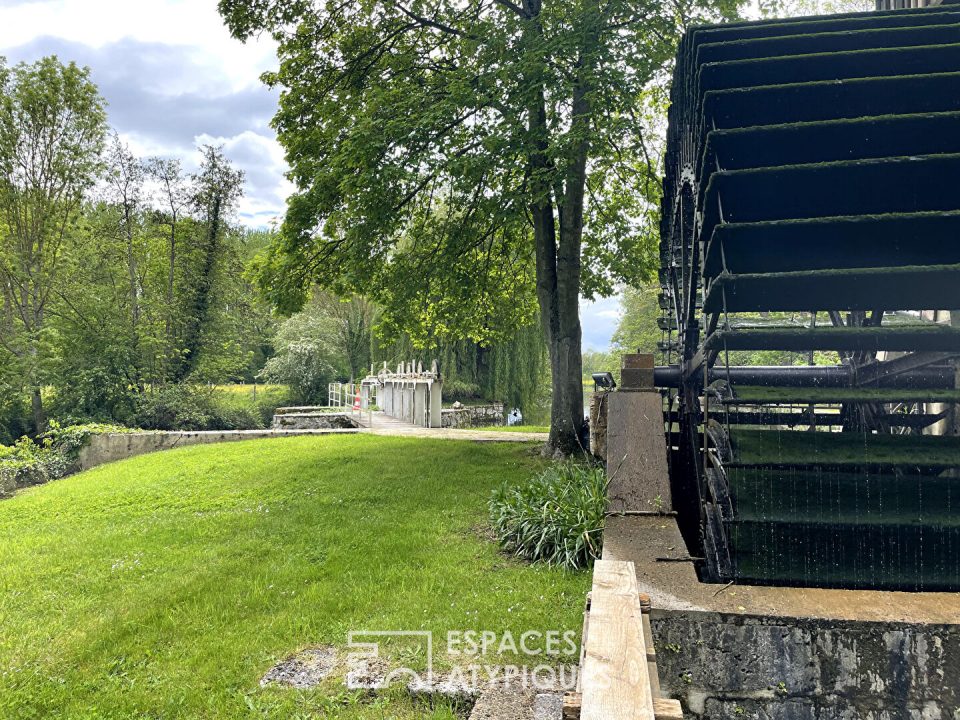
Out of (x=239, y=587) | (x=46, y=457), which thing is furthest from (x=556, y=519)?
(x=46, y=457)

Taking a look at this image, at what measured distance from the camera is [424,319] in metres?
11.4

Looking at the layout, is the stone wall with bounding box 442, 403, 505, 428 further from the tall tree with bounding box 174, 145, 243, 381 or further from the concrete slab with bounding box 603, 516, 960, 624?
the concrete slab with bounding box 603, 516, 960, 624

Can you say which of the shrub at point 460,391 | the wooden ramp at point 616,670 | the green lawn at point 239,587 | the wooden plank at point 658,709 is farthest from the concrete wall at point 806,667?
the shrub at point 460,391

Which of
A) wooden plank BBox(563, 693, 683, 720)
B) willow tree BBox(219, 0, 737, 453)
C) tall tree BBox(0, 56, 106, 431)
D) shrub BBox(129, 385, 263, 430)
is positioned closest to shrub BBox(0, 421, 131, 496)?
shrub BBox(129, 385, 263, 430)

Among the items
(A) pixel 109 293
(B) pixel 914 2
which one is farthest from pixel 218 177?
(B) pixel 914 2

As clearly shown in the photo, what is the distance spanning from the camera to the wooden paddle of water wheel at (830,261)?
3377 millimetres

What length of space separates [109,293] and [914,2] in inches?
720

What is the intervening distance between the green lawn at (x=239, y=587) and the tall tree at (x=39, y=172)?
36.9 feet

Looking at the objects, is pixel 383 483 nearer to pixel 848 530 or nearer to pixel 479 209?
pixel 479 209

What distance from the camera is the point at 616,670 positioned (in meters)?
1.56

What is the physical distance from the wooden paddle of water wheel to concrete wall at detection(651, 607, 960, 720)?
2.98 feet

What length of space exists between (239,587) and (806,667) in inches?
151

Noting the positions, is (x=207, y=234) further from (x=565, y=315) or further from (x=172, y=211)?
(x=565, y=315)

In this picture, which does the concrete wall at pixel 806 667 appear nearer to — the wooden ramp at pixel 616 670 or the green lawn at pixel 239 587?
the wooden ramp at pixel 616 670
